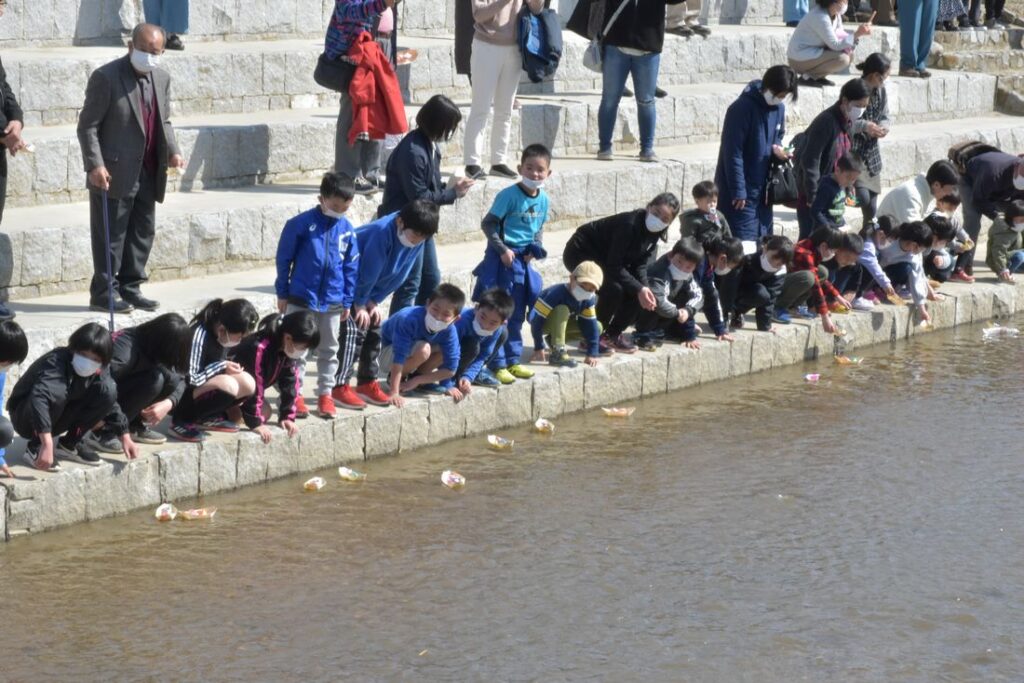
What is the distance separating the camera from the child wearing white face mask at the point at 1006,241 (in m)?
12.0

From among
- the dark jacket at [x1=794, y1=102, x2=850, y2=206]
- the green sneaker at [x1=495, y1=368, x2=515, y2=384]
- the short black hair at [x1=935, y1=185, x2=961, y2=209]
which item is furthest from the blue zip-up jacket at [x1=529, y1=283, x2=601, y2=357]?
the short black hair at [x1=935, y1=185, x2=961, y2=209]

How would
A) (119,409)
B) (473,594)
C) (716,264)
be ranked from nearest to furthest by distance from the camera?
(473,594), (119,409), (716,264)

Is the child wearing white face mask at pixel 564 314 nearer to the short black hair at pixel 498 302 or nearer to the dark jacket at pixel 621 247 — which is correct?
the dark jacket at pixel 621 247

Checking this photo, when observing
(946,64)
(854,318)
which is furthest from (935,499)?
(946,64)

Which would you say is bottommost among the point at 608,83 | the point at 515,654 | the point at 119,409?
the point at 515,654

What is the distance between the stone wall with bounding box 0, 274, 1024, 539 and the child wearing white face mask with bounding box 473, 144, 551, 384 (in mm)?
285

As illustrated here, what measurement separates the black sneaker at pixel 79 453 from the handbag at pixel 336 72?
13.1ft

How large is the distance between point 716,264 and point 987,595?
144 inches

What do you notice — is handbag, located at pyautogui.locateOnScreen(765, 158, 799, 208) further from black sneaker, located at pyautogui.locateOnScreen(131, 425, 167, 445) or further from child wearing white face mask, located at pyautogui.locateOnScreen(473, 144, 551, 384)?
black sneaker, located at pyautogui.locateOnScreen(131, 425, 167, 445)

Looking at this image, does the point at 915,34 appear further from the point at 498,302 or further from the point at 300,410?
the point at 300,410

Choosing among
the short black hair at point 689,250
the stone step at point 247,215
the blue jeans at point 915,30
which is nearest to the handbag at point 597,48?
the stone step at point 247,215

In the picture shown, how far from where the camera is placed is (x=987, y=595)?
21.0ft

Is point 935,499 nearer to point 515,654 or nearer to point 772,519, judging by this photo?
point 772,519

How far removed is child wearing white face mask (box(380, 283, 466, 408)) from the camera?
26.5 ft
